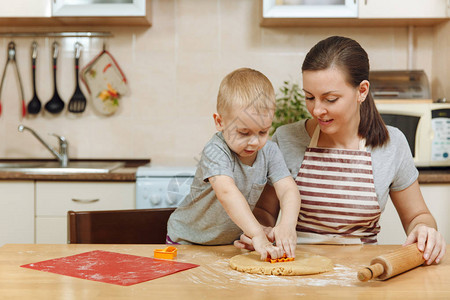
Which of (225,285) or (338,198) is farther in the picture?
(338,198)

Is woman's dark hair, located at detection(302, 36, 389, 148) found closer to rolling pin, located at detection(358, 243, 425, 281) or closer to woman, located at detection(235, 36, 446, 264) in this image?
woman, located at detection(235, 36, 446, 264)

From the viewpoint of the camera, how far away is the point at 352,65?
137 cm

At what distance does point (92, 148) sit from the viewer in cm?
289

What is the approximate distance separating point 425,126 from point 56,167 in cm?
167

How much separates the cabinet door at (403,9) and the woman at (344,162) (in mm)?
1213

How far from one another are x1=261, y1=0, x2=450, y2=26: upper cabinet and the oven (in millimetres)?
849

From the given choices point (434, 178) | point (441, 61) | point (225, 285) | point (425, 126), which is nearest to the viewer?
point (225, 285)

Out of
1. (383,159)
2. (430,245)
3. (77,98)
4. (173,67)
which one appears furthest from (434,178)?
(77,98)

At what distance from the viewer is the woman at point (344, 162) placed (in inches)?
53.3

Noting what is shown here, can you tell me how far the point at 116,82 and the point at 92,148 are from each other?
370mm

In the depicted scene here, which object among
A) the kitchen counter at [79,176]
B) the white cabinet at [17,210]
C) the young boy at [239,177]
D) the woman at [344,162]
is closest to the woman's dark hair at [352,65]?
the woman at [344,162]

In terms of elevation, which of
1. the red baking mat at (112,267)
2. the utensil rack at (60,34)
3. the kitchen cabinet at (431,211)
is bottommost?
the kitchen cabinet at (431,211)

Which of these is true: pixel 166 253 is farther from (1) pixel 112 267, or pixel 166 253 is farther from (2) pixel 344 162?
(2) pixel 344 162

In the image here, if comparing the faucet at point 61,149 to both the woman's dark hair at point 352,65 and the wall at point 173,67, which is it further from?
the woman's dark hair at point 352,65
